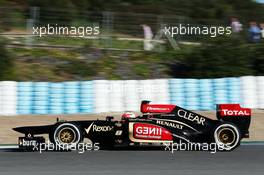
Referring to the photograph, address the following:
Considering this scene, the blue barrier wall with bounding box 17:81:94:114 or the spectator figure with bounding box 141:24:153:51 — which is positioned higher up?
the spectator figure with bounding box 141:24:153:51

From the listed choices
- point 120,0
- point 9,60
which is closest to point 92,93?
point 9,60

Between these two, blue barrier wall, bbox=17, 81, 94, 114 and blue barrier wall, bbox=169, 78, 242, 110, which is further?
blue barrier wall, bbox=169, 78, 242, 110

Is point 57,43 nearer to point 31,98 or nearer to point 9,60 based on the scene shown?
point 9,60

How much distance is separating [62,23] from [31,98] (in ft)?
24.3

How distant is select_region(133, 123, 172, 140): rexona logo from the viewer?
9281 mm

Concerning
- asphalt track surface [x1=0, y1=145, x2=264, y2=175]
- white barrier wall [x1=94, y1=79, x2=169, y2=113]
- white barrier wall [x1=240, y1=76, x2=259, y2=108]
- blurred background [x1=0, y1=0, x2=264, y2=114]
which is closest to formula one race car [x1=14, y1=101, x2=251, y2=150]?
asphalt track surface [x1=0, y1=145, x2=264, y2=175]

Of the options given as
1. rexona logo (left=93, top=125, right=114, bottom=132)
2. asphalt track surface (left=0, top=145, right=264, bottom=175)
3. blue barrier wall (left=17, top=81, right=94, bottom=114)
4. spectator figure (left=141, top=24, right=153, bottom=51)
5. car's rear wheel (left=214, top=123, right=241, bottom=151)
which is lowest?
asphalt track surface (left=0, top=145, right=264, bottom=175)

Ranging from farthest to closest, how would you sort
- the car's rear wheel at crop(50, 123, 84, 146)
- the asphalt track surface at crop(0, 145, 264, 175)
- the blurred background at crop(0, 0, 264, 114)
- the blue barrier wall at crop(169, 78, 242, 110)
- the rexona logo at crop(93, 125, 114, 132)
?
1. the blue barrier wall at crop(169, 78, 242, 110)
2. the blurred background at crop(0, 0, 264, 114)
3. the rexona logo at crop(93, 125, 114, 132)
4. the car's rear wheel at crop(50, 123, 84, 146)
5. the asphalt track surface at crop(0, 145, 264, 175)

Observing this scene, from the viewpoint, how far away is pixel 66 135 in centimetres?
934

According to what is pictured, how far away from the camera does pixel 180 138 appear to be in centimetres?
944

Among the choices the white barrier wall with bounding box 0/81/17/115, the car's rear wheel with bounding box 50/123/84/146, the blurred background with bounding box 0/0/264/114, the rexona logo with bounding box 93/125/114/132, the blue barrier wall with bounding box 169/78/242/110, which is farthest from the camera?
the blue barrier wall with bounding box 169/78/242/110

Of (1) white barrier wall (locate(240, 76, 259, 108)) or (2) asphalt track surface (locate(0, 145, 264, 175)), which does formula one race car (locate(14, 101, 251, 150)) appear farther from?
(1) white barrier wall (locate(240, 76, 259, 108))

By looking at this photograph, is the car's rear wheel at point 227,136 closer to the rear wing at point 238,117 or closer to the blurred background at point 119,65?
the rear wing at point 238,117

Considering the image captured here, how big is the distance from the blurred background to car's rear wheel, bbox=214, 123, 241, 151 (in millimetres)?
6498
